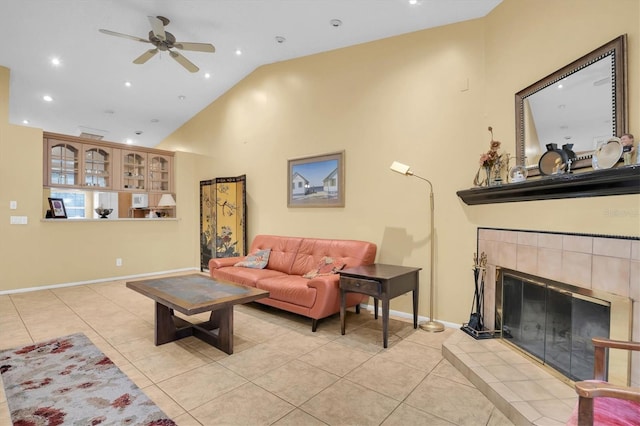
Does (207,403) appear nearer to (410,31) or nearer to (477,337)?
(477,337)

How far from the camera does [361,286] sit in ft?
9.80

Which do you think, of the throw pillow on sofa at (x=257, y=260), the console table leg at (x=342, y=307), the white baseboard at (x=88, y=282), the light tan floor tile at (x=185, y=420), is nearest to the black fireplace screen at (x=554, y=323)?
the console table leg at (x=342, y=307)

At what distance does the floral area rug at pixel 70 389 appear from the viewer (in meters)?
1.85

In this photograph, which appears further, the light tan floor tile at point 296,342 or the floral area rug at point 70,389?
the light tan floor tile at point 296,342

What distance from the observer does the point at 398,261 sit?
3727mm

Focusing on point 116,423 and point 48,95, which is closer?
point 116,423

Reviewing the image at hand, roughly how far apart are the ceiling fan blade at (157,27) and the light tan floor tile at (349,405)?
4.08 metres

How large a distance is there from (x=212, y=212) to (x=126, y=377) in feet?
13.3

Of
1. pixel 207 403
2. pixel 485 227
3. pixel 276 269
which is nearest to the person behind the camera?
pixel 207 403

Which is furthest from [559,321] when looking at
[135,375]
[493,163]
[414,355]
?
[135,375]

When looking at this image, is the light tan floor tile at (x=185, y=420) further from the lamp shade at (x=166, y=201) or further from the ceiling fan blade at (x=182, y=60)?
the lamp shade at (x=166, y=201)

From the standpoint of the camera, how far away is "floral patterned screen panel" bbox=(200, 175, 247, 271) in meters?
5.58

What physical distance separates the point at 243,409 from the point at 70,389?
127 centimetres

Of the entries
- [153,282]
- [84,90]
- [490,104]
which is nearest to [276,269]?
[153,282]
